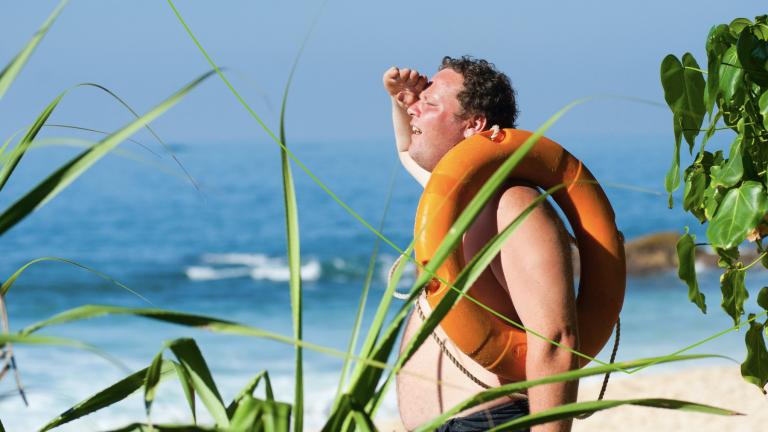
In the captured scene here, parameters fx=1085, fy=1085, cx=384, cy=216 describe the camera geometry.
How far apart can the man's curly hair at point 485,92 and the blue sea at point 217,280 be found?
0.29m

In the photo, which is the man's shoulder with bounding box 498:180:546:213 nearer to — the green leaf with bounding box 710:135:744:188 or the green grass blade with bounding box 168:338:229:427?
the green leaf with bounding box 710:135:744:188

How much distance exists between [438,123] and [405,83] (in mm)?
318

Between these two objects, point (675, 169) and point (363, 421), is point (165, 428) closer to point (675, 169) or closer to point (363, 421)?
point (363, 421)

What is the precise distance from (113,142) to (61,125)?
440 mm

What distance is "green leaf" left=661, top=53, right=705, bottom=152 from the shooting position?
2.13 meters

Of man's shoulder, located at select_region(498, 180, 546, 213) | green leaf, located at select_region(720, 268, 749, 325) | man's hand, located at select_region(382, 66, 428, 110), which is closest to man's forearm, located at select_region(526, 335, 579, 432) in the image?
man's shoulder, located at select_region(498, 180, 546, 213)

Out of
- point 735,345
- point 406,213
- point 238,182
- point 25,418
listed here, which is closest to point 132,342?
point 25,418

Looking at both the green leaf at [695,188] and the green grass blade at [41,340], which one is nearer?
the green grass blade at [41,340]

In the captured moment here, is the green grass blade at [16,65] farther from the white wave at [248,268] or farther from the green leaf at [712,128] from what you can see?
the white wave at [248,268]

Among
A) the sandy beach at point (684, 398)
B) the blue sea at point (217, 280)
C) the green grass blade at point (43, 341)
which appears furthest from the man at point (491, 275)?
the sandy beach at point (684, 398)

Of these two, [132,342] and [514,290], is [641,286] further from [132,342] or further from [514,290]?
[514,290]

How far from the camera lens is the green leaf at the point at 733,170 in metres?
1.90

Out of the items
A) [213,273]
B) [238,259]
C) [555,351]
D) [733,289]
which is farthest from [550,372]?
[238,259]

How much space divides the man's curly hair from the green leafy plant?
0.33 meters
